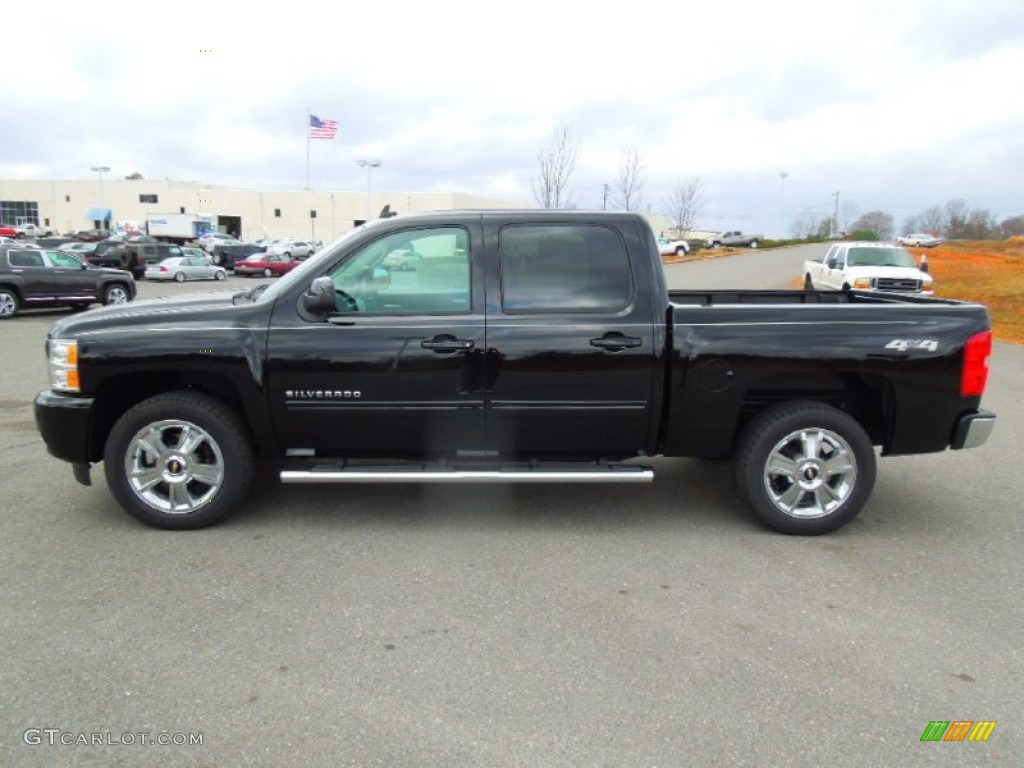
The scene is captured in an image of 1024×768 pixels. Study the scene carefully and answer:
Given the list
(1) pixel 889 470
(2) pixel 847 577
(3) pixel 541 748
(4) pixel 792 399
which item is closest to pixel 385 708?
(3) pixel 541 748

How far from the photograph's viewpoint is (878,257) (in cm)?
1969

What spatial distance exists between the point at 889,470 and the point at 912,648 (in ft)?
10.3

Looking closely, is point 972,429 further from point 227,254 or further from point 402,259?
point 227,254

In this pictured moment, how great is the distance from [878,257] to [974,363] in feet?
55.2

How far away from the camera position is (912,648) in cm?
340

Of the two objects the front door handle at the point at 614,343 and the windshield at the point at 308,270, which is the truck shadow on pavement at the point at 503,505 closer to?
the front door handle at the point at 614,343

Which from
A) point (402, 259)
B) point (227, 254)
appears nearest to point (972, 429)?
point (402, 259)

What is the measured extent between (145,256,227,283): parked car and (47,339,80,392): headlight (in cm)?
3356

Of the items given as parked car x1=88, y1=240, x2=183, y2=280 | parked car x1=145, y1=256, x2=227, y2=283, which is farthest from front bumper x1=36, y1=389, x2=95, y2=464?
parked car x1=88, y1=240, x2=183, y2=280

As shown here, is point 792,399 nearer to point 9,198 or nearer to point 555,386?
point 555,386

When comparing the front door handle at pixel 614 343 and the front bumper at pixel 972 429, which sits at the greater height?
the front door handle at pixel 614 343

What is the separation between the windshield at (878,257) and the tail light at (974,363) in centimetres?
1643

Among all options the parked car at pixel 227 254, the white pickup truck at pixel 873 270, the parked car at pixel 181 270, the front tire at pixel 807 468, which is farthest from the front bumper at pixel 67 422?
the parked car at pixel 227 254

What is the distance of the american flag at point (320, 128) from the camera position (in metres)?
55.0
